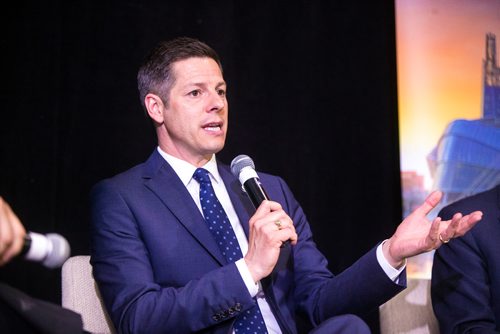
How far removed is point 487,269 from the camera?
2133 mm

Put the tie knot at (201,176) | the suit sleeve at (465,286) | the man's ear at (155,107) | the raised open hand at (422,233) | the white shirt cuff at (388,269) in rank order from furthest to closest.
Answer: the man's ear at (155,107), the tie knot at (201,176), the suit sleeve at (465,286), the white shirt cuff at (388,269), the raised open hand at (422,233)

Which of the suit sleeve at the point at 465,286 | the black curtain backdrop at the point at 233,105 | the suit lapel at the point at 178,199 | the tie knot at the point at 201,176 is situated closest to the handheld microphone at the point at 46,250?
the suit lapel at the point at 178,199

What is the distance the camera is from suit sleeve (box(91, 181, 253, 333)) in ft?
6.06

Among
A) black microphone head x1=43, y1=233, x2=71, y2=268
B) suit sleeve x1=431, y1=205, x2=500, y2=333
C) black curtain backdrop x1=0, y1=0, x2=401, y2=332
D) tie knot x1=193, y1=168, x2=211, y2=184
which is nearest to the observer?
black microphone head x1=43, y1=233, x2=71, y2=268

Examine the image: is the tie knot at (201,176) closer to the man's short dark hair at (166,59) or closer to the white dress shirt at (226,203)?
the white dress shirt at (226,203)

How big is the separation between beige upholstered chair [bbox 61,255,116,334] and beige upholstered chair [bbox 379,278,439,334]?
93cm

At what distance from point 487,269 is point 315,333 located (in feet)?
2.31

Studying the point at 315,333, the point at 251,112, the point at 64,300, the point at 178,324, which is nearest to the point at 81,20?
the point at 251,112

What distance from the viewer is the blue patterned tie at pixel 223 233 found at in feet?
6.59

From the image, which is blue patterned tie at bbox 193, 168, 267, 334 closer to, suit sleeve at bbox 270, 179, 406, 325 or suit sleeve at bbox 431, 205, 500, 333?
suit sleeve at bbox 270, 179, 406, 325

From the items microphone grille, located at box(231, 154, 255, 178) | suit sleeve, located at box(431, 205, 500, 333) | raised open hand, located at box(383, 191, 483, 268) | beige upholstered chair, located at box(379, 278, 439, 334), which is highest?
microphone grille, located at box(231, 154, 255, 178)

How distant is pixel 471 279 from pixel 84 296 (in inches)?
48.7

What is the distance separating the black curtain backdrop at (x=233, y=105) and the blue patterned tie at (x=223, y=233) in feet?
2.93

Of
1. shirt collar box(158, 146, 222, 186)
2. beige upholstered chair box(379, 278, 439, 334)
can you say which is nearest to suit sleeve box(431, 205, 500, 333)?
beige upholstered chair box(379, 278, 439, 334)
